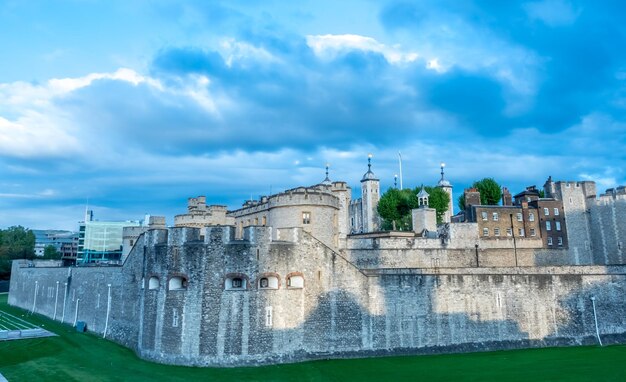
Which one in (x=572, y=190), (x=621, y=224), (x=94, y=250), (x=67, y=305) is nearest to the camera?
(x=67, y=305)

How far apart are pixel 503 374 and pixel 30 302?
52.2m

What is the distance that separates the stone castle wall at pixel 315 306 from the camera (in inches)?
992

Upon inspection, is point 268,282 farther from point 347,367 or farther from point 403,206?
point 403,206

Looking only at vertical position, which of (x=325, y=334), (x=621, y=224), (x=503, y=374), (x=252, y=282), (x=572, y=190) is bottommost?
(x=503, y=374)

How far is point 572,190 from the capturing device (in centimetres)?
5234

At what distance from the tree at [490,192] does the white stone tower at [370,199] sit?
54.3 feet

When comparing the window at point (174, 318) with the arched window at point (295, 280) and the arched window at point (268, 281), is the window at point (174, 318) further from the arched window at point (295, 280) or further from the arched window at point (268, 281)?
the arched window at point (295, 280)

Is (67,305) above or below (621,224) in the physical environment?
below

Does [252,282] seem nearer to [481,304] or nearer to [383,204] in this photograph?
[481,304]

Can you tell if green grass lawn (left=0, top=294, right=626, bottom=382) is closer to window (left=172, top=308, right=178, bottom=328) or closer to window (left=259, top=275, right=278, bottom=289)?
window (left=172, top=308, right=178, bottom=328)

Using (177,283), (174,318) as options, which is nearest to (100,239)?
(177,283)

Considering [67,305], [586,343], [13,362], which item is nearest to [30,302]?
[67,305]

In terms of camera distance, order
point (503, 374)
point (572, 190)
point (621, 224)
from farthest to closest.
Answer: point (572, 190), point (621, 224), point (503, 374)

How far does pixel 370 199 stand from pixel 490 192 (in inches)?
736
